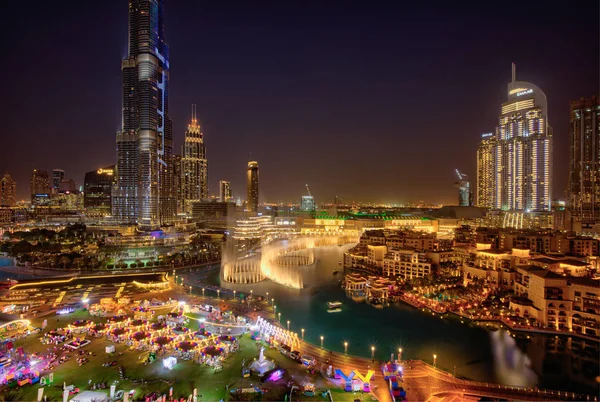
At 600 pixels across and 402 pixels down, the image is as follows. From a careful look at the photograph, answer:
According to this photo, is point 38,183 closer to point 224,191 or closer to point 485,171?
point 224,191

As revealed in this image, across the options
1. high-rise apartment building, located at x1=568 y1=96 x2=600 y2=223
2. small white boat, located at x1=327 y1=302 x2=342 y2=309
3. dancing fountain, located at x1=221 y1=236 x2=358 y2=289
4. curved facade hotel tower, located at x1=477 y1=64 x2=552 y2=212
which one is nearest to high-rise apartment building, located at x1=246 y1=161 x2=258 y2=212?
dancing fountain, located at x1=221 y1=236 x2=358 y2=289

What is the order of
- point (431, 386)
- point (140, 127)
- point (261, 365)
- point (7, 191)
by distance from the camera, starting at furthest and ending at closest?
point (7, 191) → point (140, 127) → point (261, 365) → point (431, 386)

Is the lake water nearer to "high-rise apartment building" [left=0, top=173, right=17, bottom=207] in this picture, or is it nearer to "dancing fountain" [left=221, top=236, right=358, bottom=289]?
"dancing fountain" [left=221, top=236, right=358, bottom=289]

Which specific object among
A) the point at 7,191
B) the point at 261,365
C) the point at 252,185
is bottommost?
the point at 261,365

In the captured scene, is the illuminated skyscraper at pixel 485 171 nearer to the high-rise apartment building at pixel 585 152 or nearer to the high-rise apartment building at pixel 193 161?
the high-rise apartment building at pixel 585 152

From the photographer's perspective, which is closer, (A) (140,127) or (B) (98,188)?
(A) (140,127)

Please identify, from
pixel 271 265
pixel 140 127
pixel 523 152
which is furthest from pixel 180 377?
pixel 523 152
